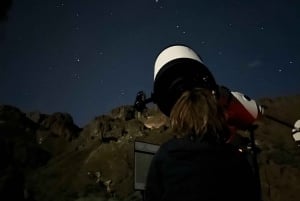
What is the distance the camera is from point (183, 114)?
166 cm

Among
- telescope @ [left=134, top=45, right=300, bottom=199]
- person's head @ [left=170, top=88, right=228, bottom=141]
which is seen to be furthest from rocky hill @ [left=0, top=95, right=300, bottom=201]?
person's head @ [left=170, top=88, right=228, bottom=141]

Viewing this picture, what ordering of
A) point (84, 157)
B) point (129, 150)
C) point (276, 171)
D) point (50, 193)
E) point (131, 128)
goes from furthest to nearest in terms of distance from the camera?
point (131, 128) → point (84, 157) → point (129, 150) → point (50, 193) → point (276, 171)

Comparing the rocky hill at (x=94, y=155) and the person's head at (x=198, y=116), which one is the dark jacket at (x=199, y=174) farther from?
the rocky hill at (x=94, y=155)

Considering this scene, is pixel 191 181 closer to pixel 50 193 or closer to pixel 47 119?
pixel 50 193

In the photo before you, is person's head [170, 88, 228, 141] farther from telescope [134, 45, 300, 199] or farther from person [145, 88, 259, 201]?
telescope [134, 45, 300, 199]

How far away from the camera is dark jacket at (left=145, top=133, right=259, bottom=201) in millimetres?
1447

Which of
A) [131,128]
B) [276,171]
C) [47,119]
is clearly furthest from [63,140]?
[276,171]

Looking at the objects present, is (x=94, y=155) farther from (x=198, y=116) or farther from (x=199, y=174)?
(x=199, y=174)

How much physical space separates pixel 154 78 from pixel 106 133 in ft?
83.9

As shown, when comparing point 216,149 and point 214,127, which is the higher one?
point 214,127

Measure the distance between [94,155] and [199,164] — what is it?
22.1 metres

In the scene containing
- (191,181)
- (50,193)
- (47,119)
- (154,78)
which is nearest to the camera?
(191,181)

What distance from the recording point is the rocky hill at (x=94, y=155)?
14516 mm

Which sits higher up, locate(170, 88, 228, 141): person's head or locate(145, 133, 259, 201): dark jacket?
locate(170, 88, 228, 141): person's head
